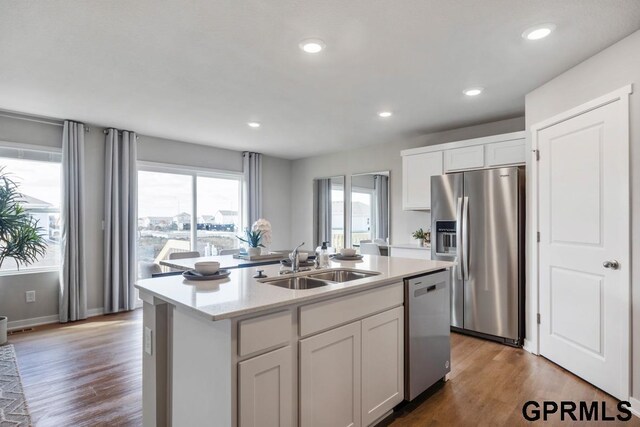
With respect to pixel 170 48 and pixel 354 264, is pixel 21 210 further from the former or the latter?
pixel 354 264

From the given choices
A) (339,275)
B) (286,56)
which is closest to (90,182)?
(286,56)

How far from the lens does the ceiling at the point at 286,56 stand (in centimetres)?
205

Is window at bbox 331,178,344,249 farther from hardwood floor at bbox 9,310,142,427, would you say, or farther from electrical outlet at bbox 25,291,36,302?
electrical outlet at bbox 25,291,36,302

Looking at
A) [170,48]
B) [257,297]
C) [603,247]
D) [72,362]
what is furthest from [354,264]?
[72,362]

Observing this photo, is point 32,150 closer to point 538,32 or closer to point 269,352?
point 269,352

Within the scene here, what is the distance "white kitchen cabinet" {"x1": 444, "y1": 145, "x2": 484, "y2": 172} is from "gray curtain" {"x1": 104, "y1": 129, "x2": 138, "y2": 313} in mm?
4263

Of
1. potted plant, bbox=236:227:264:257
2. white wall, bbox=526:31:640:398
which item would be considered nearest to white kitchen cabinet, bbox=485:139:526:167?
white wall, bbox=526:31:640:398

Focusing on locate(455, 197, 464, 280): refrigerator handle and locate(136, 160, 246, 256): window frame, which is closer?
locate(455, 197, 464, 280): refrigerator handle

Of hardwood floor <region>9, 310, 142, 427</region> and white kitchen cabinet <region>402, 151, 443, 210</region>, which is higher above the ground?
white kitchen cabinet <region>402, 151, 443, 210</region>

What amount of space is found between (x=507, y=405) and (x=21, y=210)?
4906 mm

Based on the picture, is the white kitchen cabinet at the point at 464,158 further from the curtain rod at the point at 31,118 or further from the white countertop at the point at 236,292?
the curtain rod at the point at 31,118

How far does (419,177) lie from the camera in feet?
15.3

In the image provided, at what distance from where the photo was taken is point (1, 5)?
2.00 metres

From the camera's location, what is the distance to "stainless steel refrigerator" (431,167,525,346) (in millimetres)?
3447
